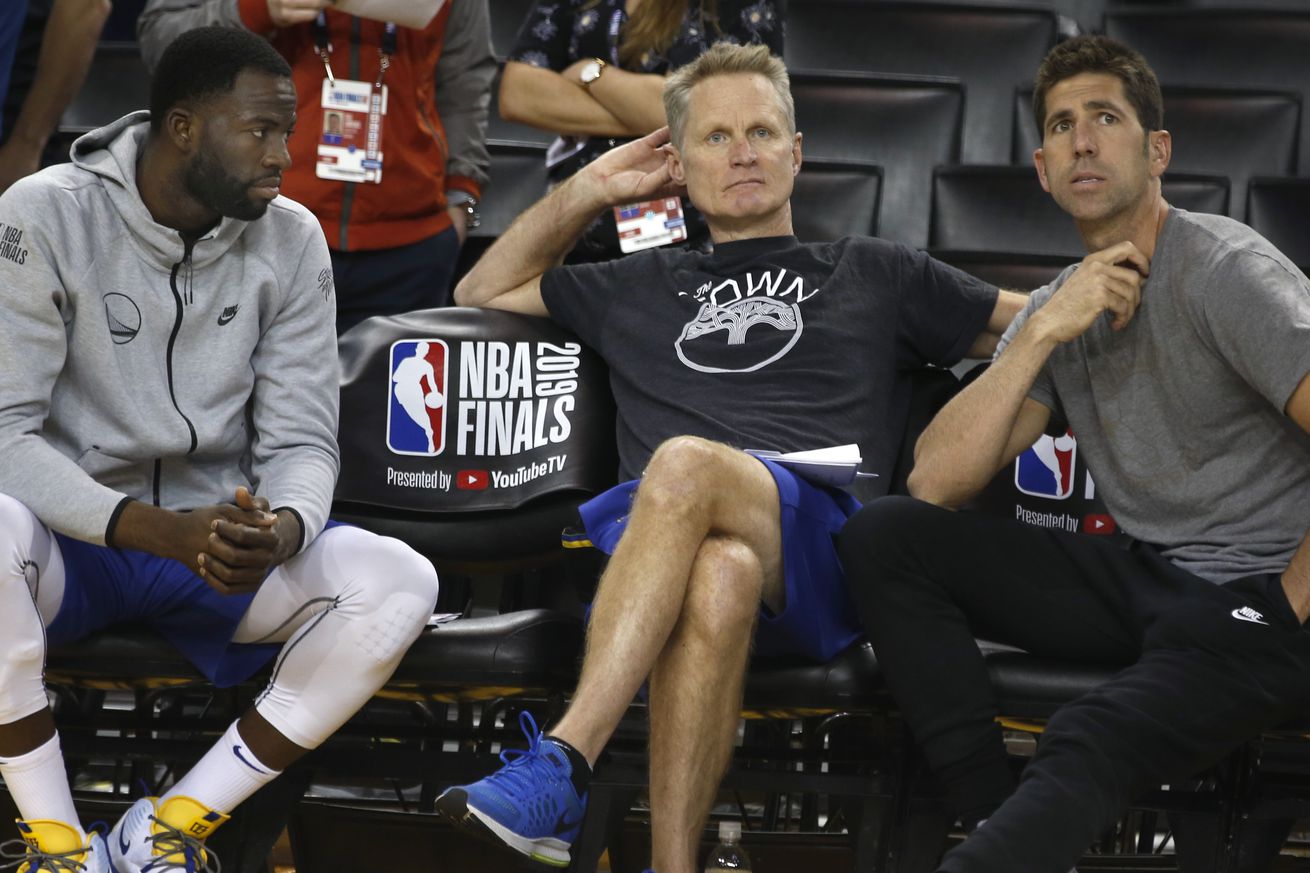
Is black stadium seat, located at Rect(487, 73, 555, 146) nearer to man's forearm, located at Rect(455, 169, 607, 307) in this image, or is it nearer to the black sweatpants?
man's forearm, located at Rect(455, 169, 607, 307)

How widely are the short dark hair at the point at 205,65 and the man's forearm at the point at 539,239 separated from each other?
0.66 meters

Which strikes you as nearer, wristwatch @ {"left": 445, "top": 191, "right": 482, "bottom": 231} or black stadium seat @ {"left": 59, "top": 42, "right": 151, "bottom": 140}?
wristwatch @ {"left": 445, "top": 191, "right": 482, "bottom": 231}

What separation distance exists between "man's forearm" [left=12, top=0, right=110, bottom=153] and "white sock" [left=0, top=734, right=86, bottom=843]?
1656 mm

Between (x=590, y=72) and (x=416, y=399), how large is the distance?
84 cm

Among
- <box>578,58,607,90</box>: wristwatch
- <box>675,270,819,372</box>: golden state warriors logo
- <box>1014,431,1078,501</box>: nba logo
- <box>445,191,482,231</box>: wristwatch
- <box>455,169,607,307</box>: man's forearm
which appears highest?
<box>578,58,607,90</box>: wristwatch

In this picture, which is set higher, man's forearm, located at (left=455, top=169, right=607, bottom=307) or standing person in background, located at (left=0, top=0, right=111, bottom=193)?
standing person in background, located at (left=0, top=0, right=111, bottom=193)

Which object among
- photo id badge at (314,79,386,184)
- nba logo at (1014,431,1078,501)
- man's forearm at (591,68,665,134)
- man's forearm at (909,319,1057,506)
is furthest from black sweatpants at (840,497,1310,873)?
photo id badge at (314,79,386,184)

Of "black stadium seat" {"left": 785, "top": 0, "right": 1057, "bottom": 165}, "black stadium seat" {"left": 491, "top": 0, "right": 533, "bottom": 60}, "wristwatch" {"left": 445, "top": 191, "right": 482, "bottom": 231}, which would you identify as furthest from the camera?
"black stadium seat" {"left": 491, "top": 0, "right": 533, "bottom": 60}

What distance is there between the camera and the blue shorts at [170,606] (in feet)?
7.82

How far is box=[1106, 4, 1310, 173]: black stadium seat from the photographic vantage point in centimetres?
481

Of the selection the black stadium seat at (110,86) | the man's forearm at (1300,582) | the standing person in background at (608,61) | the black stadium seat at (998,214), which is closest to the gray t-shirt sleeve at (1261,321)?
the man's forearm at (1300,582)

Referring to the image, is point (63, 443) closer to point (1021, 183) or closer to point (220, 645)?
point (220, 645)

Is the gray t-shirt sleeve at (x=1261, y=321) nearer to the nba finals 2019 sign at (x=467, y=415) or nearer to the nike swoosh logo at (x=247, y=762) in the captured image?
the nba finals 2019 sign at (x=467, y=415)

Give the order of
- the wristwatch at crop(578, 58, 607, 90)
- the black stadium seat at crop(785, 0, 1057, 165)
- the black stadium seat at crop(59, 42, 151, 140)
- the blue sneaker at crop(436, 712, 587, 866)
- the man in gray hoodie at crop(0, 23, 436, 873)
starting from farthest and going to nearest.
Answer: the black stadium seat at crop(785, 0, 1057, 165) < the black stadium seat at crop(59, 42, 151, 140) < the wristwatch at crop(578, 58, 607, 90) < the man in gray hoodie at crop(0, 23, 436, 873) < the blue sneaker at crop(436, 712, 587, 866)
